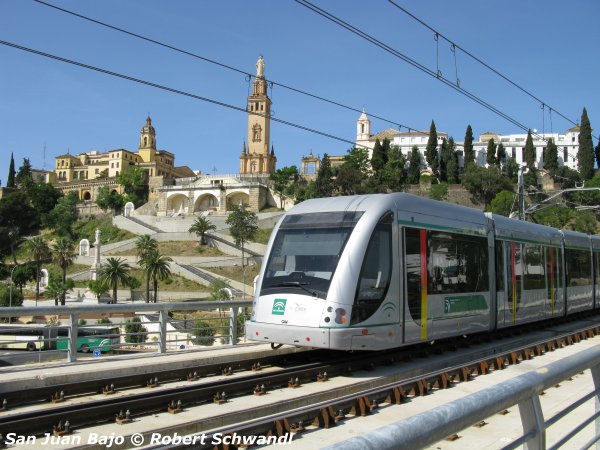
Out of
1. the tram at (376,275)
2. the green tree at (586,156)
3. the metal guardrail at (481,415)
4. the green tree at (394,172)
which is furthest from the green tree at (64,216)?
the metal guardrail at (481,415)

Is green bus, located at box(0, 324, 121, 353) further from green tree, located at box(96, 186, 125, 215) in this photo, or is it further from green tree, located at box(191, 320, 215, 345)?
green tree, located at box(96, 186, 125, 215)

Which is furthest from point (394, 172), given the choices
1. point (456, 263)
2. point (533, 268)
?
point (456, 263)

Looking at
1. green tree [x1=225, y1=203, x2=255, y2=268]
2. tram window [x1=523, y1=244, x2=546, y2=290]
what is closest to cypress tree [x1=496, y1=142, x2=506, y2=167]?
green tree [x1=225, y1=203, x2=255, y2=268]

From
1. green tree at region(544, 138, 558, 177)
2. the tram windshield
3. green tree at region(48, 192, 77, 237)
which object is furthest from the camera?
green tree at region(48, 192, 77, 237)

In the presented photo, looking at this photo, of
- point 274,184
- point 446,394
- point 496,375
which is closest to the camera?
point 446,394

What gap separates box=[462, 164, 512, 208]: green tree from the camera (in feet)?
347

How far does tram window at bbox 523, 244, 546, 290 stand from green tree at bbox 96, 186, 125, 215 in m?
121

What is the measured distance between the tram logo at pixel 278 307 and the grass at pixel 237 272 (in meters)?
63.2

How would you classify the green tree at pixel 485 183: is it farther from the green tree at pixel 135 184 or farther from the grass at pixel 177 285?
the green tree at pixel 135 184

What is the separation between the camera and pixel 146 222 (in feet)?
363

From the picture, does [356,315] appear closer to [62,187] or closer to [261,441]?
[261,441]

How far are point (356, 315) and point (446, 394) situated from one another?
72.9 inches

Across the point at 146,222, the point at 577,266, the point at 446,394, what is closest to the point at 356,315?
the point at 446,394

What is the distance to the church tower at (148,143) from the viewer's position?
152 meters
